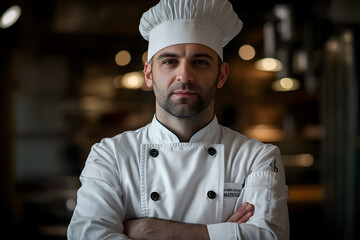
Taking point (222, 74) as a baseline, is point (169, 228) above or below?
below

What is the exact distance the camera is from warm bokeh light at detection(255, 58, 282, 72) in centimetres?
480

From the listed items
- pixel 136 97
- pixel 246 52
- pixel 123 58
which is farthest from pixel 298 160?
pixel 123 58

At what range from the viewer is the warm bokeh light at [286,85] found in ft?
15.9

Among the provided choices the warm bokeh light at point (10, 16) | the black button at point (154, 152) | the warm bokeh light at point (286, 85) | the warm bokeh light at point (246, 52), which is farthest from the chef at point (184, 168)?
the warm bokeh light at point (286, 85)

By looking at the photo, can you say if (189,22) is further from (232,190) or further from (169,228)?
(169,228)

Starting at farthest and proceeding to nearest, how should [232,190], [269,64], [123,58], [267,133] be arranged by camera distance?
[267,133] → [269,64] → [123,58] → [232,190]

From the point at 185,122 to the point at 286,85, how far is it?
3.56m

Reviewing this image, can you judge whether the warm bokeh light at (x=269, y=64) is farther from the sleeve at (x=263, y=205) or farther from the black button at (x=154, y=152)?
the black button at (x=154, y=152)

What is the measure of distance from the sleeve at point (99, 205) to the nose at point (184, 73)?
0.40 meters

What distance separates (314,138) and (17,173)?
3396mm

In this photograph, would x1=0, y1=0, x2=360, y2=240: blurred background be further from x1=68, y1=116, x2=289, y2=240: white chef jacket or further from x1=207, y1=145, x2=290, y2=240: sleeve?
x1=207, y1=145, x2=290, y2=240: sleeve

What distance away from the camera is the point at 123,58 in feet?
15.0

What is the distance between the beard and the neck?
6 centimetres

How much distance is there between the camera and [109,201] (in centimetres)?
145
